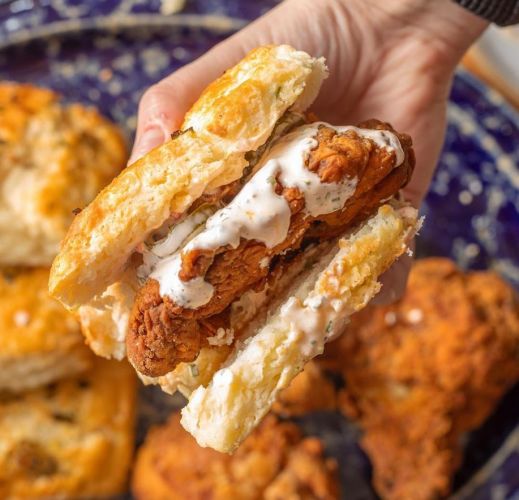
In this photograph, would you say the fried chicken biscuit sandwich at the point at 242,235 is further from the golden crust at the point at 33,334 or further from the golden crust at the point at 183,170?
the golden crust at the point at 33,334

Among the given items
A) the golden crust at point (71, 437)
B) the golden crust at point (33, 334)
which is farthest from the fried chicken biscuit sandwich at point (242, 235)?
the golden crust at point (71, 437)

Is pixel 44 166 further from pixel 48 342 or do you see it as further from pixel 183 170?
pixel 183 170

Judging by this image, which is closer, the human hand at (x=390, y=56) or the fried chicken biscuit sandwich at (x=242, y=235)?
the fried chicken biscuit sandwich at (x=242, y=235)

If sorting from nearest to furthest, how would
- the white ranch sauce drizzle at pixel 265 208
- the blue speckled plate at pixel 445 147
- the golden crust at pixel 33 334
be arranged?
1. the white ranch sauce drizzle at pixel 265 208
2. the golden crust at pixel 33 334
3. the blue speckled plate at pixel 445 147

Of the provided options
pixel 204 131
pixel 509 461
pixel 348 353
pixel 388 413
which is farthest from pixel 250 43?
pixel 509 461

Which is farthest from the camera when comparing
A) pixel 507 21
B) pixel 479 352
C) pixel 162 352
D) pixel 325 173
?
pixel 479 352

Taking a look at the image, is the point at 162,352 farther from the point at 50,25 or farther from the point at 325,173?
the point at 50,25

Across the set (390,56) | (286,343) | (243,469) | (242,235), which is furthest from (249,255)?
(243,469)

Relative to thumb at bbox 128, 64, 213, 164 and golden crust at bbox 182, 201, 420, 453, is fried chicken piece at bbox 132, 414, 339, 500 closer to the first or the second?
golden crust at bbox 182, 201, 420, 453
